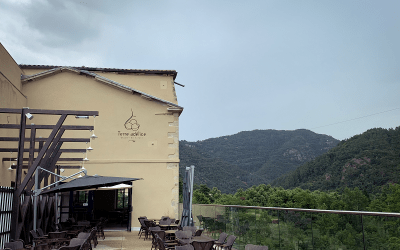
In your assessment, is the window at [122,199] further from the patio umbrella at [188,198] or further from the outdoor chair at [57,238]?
the outdoor chair at [57,238]

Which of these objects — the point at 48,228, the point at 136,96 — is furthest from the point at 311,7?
the point at 48,228

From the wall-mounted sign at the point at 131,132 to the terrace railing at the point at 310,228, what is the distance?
7.23 m

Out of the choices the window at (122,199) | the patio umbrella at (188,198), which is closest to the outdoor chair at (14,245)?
the patio umbrella at (188,198)

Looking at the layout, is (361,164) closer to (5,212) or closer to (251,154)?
(251,154)

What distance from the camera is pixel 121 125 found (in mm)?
18031

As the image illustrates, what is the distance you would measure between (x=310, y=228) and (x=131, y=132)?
40.7 feet

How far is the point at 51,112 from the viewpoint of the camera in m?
10.3

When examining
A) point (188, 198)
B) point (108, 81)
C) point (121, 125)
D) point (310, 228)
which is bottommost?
point (310, 228)

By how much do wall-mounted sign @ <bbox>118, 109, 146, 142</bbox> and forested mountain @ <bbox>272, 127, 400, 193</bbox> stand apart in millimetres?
37672

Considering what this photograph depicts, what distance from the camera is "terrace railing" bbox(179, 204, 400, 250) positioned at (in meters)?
5.12

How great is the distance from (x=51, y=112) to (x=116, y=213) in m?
12.2

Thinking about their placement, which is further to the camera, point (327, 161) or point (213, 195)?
point (327, 161)

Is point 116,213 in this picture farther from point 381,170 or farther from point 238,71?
point 238,71

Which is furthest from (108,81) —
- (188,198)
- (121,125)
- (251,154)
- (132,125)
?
(251,154)
